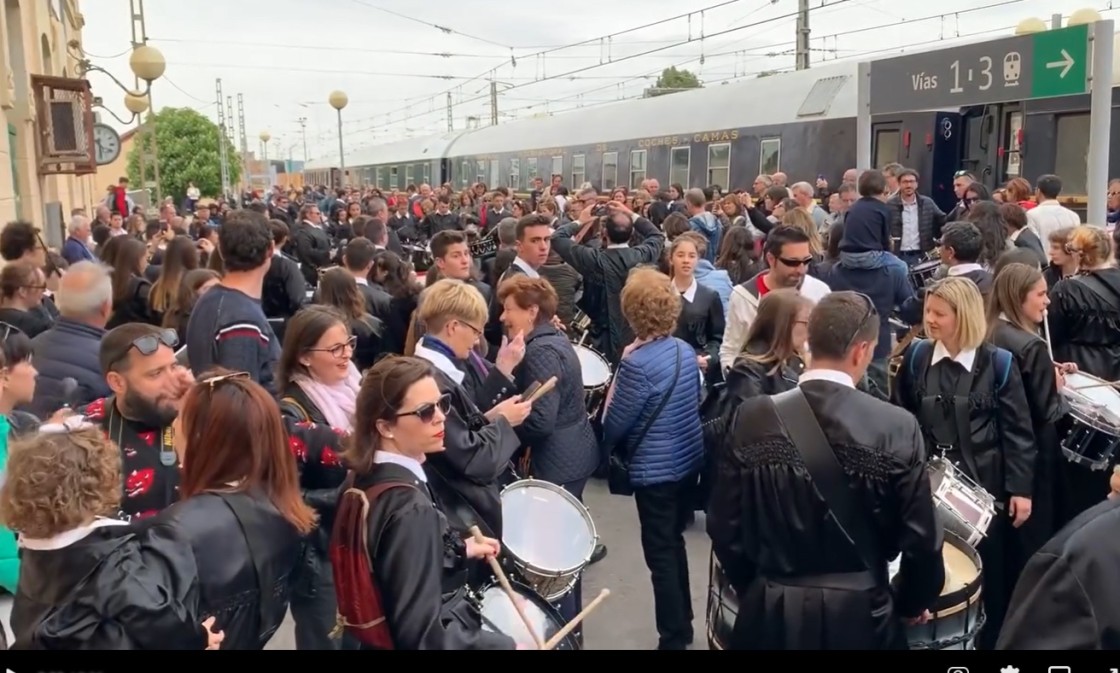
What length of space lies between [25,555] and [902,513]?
7.77 ft

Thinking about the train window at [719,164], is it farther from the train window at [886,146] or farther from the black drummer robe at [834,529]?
the black drummer robe at [834,529]

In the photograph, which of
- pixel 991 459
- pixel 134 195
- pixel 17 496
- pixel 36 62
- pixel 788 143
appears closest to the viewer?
pixel 17 496

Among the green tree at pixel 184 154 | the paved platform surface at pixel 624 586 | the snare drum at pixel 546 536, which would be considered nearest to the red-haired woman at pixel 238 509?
the snare drum at pixel 546 536

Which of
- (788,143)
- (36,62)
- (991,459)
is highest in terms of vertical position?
(36,62)

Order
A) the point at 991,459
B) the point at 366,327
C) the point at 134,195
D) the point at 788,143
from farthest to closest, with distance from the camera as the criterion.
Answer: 1. the point at 134,195
2. the point at 788,143
3. the point at 366,327
4. the point at 991,459

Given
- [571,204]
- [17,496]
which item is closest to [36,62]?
[571,204]

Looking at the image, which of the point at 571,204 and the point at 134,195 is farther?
the point at 134,195

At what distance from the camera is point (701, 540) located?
5.98 metres

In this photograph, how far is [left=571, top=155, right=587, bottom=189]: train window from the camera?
23016 millimetres

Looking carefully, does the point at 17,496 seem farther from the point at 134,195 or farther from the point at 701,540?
the point at 134,195

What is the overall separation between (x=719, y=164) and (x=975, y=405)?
46.9 feet

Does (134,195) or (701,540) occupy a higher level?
(134,195)

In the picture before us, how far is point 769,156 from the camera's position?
16547 millimetres

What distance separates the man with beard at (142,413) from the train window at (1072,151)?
10.8m
